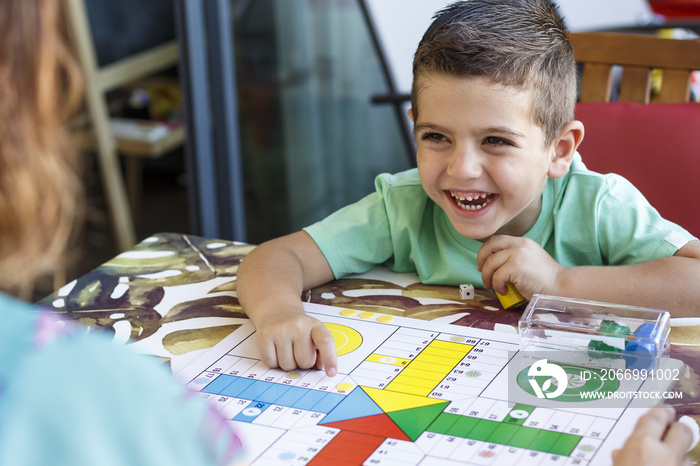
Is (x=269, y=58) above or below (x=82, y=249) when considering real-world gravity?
above

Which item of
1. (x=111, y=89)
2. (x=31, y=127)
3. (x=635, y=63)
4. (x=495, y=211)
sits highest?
(x=31, y=127)

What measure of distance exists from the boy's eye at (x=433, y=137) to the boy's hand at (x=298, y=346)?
28 centimetres

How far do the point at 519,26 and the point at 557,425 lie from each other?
519mm

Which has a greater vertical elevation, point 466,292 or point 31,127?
point 31,127

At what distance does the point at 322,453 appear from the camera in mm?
634

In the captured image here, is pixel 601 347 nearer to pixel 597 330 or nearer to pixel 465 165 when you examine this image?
pixel 597 330

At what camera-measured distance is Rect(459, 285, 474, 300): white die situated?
3.14 ft

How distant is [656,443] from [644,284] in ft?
1.16

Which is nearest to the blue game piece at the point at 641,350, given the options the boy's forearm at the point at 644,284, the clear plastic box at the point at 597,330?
the clear plastic box at the point at 597,330

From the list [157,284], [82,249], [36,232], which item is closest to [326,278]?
[157,284]

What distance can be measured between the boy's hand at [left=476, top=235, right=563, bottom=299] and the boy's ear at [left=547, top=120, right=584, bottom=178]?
130mm

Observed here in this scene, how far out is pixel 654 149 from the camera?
1185 mm

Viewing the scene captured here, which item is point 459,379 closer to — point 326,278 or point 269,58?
point 326,278

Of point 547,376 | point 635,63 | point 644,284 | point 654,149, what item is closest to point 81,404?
point 547,376
